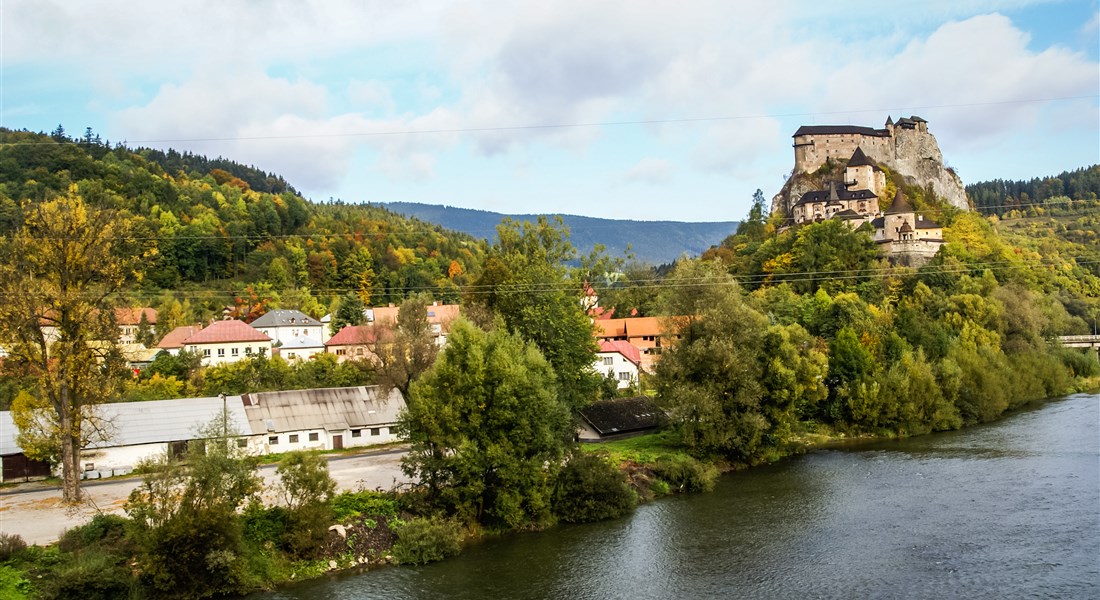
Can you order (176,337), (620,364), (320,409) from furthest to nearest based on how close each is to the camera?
(176,337)
(620,364)
(320,409)

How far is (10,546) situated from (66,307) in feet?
28.3

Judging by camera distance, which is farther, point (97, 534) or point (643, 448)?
point (643, 448)

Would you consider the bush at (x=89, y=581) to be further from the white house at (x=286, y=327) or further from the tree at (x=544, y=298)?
the white house at (x=286, y=327)

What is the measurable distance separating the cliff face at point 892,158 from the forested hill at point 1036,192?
96.9ft

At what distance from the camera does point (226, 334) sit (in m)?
56.7

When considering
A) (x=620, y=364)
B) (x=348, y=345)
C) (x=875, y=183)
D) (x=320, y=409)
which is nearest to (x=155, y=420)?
(x=320, y=409)

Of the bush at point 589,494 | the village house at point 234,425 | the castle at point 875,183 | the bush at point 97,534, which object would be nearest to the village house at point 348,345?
the village house at point 234,425

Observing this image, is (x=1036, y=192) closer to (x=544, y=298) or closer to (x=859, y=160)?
(x=859, y=160)

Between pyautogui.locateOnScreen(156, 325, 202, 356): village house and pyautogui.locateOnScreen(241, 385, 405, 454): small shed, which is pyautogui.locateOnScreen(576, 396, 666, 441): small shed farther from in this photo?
pyautogui.locateOnScreen(156, 325, 202, 356): village house

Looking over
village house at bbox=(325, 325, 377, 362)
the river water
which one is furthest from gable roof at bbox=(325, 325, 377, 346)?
the river water

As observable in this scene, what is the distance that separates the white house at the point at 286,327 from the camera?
208 feet

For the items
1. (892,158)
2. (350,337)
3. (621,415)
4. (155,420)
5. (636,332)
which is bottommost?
(621,415)

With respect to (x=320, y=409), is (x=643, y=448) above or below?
below

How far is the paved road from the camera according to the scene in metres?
23.5
